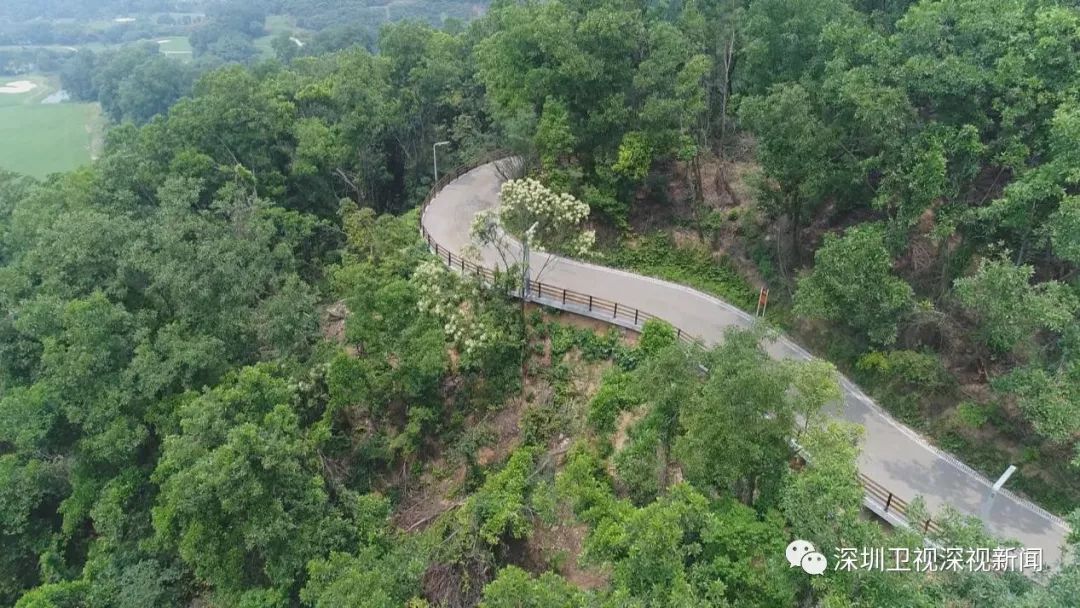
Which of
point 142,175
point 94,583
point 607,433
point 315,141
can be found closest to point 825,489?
point 607,433

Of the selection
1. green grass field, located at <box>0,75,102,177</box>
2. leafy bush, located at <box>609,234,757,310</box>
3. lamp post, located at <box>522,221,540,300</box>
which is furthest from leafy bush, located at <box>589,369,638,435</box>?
green grass field, located at <box>0,75,102,177</box>

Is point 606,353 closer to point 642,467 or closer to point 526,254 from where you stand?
point 526,254

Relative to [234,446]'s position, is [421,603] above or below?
below

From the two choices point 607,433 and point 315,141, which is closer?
point 607,433

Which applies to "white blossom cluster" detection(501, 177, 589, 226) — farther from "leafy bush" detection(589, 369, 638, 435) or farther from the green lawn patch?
the green lawn patch

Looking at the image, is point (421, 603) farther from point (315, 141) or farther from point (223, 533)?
point (315, 141)

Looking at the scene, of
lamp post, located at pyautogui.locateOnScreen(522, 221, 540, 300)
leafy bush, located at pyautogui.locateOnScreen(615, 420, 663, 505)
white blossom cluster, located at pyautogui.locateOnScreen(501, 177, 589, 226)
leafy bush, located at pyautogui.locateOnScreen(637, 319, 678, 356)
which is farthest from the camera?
white blossom cluster, located at pyautogui.locateOnScreen(501, 177, 589, 226)
